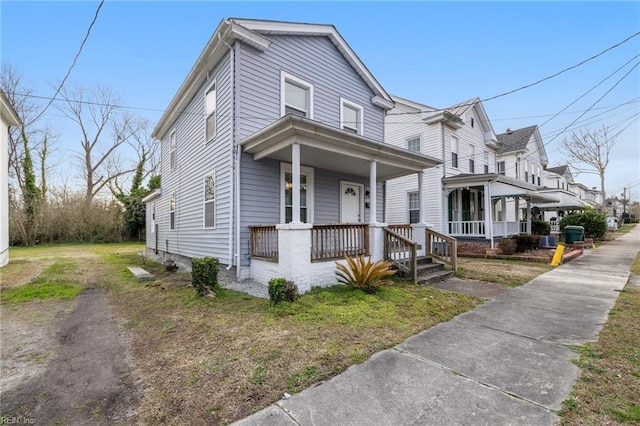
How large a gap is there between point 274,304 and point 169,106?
31.7 ft

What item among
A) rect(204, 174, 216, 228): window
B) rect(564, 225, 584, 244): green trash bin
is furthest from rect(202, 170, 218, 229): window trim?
rect(564, 225, 584, 244): green trash bin

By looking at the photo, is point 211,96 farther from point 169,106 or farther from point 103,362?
point 103,362

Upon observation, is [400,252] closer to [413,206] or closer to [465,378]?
[465,378]

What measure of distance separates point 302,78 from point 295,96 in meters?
0.64

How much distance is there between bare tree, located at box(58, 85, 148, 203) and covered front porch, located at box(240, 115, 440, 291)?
85.1ft

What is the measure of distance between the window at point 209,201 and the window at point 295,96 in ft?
9.74

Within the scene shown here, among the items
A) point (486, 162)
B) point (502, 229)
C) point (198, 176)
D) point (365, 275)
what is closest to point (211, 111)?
point (198, 176)

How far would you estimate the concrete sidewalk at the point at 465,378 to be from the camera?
2285 millimetres

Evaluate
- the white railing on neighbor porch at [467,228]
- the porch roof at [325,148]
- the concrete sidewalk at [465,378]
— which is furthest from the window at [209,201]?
the white railing on neighbor porch at [467,228]

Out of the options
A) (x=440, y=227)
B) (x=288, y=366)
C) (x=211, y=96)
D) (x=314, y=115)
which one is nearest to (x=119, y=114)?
(x=211, y=96)

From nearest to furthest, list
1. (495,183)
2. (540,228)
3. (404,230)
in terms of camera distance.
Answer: (404,230), (495,183), (540,228)

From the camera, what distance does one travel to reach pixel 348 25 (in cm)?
1048

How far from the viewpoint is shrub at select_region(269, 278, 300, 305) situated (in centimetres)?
504

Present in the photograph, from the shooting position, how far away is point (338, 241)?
22.3 ft
